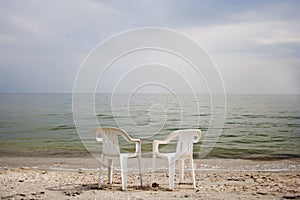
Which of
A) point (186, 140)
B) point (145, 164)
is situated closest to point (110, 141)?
point (186, 140)

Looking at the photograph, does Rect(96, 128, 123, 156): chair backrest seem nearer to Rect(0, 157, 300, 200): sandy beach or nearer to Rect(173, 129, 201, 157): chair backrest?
Rect(0, 157, 300, 200): sandy beach

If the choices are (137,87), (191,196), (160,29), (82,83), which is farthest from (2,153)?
(191,196)

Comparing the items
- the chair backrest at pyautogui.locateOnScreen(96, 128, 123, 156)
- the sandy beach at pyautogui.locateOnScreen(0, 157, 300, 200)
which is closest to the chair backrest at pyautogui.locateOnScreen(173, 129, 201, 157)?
the sandy beach at pyautogui.locateOnScreen(0, 157, 300, 200)

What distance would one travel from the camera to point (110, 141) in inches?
264

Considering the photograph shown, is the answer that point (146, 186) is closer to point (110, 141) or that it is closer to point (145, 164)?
point (110, 141)

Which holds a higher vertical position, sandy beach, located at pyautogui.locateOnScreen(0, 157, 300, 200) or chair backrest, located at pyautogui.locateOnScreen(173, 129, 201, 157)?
chair backrest, located at pyautogui.locateOnScreen(173, 129, 201, 157)

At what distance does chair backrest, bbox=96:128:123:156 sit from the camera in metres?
6.67

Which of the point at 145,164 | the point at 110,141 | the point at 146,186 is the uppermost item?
the point at 110,141

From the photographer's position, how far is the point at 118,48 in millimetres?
9211

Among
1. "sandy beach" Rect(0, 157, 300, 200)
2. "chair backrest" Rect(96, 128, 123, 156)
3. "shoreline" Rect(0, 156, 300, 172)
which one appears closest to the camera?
"sandy beach" Rect(0, 157, 300, 200)

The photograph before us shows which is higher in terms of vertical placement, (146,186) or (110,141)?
(110,141)

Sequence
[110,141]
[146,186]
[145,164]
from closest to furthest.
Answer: [110,141]
[146,186]
[145,164]

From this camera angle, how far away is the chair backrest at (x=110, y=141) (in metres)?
6.67

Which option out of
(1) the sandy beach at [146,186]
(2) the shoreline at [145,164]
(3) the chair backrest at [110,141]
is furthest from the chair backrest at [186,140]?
(2) the shoreline at [145,164]
